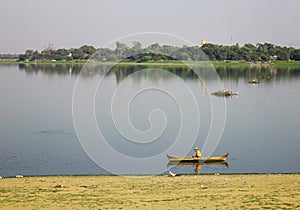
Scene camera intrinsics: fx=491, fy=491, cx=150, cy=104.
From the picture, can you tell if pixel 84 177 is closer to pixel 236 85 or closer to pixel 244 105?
pixel 244 105

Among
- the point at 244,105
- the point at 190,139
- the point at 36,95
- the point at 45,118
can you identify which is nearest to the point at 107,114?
the point at 45,118

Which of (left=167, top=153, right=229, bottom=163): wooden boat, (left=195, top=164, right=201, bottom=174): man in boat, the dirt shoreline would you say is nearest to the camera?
the dirt shoreline

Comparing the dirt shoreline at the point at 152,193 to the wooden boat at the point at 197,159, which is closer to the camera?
the dirt shoreline at the point at 152,193

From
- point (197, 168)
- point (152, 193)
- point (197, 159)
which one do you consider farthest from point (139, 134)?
point (152, 193)

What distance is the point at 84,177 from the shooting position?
58.6 feet

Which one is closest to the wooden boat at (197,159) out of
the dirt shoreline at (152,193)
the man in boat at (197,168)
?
the man in boat at (197,168)

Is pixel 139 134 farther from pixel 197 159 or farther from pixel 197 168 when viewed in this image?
pixel 197 168

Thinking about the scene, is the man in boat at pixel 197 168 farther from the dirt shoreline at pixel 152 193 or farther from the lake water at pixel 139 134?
the dirt shoreline at pixel 152 193

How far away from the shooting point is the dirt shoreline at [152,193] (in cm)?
1146

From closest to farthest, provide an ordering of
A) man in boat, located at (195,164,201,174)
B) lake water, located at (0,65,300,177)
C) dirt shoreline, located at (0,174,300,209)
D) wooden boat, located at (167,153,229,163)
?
1. dirt shoreline, located at (0,174,300,209)
2. man in boat, located at (195,164,201,174)
3. wooden boat, located at (167,153,229,163)
4. lake water, located at (0,65,300,177)

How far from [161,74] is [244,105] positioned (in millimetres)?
27276

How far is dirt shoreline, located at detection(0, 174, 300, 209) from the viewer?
11.5m

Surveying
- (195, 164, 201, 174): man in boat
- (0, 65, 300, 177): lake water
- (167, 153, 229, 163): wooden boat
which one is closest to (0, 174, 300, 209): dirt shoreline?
(195, 164, 201, 174): man in boat

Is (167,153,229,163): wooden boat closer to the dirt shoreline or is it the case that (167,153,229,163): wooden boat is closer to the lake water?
the lake water
